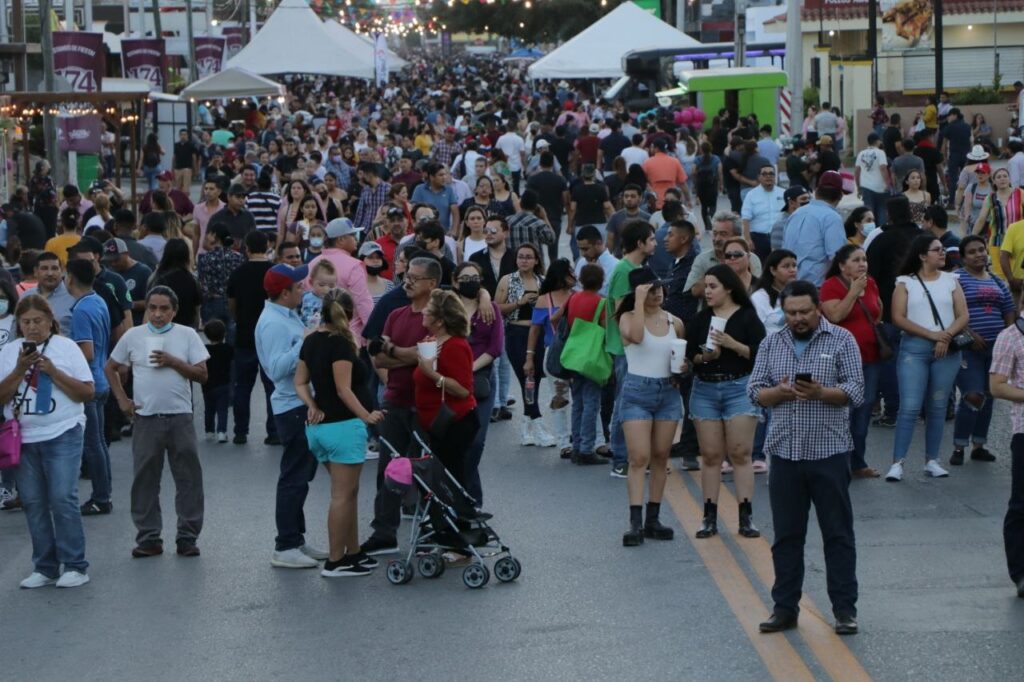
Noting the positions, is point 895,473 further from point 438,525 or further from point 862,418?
point 438,525

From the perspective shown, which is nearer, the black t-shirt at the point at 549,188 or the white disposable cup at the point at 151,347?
the white disposable cup at the point at 151,347

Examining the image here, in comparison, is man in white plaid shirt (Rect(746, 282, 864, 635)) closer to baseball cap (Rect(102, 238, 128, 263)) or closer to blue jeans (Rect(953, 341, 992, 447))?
blue jeans (Rect(953, 341, 992, 447))

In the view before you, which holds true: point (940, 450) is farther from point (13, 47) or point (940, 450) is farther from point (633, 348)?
point (13, 47)

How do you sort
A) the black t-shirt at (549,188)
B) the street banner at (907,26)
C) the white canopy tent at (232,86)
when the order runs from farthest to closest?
the street banner at (907,26)
the white canopy tent at (232,86)
the black t-shirt at (549,188)

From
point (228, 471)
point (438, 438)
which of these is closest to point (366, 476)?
point (228, 471)

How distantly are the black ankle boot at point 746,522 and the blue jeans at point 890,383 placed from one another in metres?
3.77

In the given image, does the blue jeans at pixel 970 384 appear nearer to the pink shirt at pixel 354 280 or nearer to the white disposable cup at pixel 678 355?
the white disposable cup at pixel 678 355

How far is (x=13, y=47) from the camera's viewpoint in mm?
30953

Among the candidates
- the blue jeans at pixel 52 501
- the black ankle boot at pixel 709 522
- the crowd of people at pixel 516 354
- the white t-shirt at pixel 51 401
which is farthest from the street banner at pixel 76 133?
the black ankle boot at pixel 709 522

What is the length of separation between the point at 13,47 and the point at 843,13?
96.1 feet

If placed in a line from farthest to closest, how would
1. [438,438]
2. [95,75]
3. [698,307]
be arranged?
[95,75], [698,307], [438,438]

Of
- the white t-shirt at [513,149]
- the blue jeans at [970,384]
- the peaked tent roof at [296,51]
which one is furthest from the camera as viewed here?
the peaked tent roof at [296,51]

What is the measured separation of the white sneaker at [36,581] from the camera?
369 inches

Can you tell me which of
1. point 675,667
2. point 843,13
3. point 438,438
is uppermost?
point 843,13
